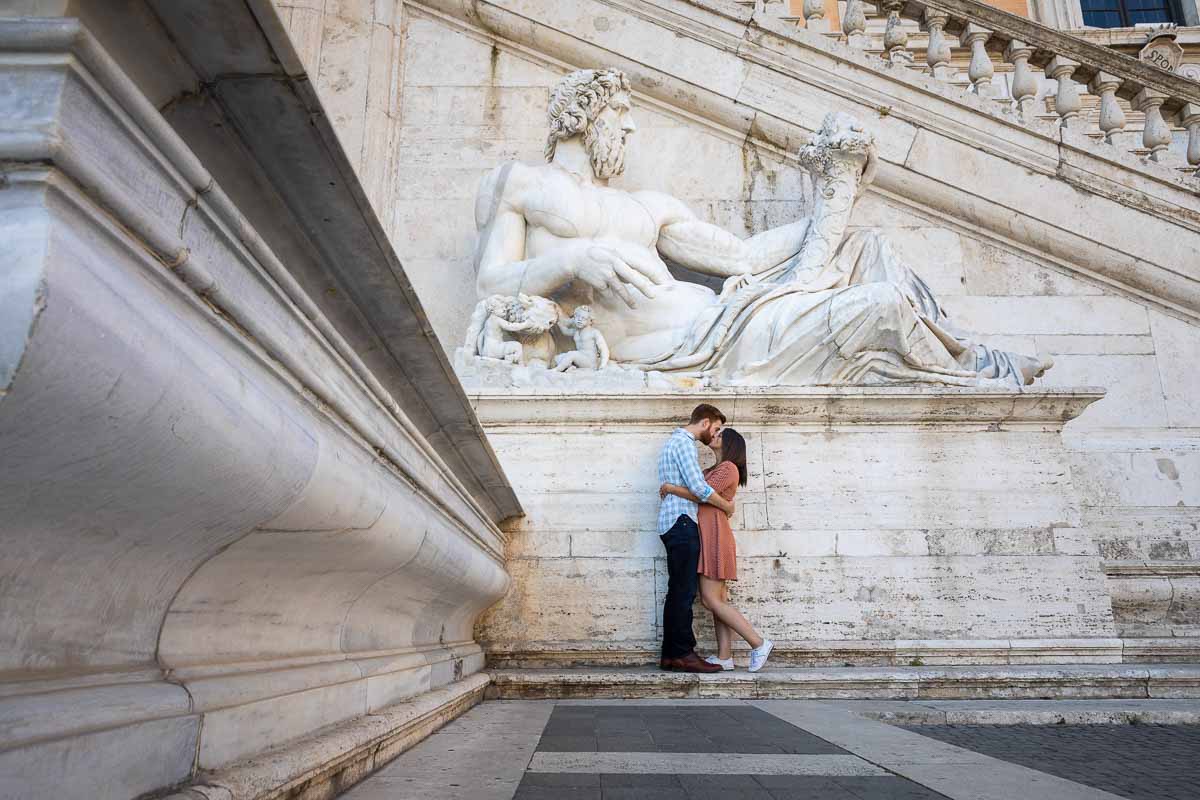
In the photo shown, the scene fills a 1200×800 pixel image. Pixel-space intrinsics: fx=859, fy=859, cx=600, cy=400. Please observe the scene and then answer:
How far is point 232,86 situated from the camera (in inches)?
41.3

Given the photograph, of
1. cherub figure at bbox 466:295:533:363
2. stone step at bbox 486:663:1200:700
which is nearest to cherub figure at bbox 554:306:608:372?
cherub figure at bbox 466:295:533:363

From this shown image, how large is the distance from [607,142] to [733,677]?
11.8 feet

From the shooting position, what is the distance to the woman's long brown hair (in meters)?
4.11

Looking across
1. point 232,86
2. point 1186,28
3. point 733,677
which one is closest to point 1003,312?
point 733,677

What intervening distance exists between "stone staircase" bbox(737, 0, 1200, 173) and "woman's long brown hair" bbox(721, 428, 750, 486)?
4245mm

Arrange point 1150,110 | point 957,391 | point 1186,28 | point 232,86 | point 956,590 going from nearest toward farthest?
point 232,86 < point 956,590 < point 957,391 < point 1150,110 < point 1186,28

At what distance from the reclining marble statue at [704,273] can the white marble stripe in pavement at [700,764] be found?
2.88 metres

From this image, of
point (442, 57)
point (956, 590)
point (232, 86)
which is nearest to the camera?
point (232, 86)

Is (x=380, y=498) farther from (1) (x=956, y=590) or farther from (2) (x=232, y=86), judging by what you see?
(1) (x=956, y=590)

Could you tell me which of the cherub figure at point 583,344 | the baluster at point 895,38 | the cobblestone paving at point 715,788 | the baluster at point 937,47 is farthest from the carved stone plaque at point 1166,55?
the cobblestone paving at point 715,788

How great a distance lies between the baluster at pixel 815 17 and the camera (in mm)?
7125

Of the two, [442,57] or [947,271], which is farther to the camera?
[442,57]

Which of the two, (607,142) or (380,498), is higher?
(607,142)

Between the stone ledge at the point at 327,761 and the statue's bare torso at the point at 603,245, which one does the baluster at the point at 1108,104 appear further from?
the stone ledge at the point at 327,761
